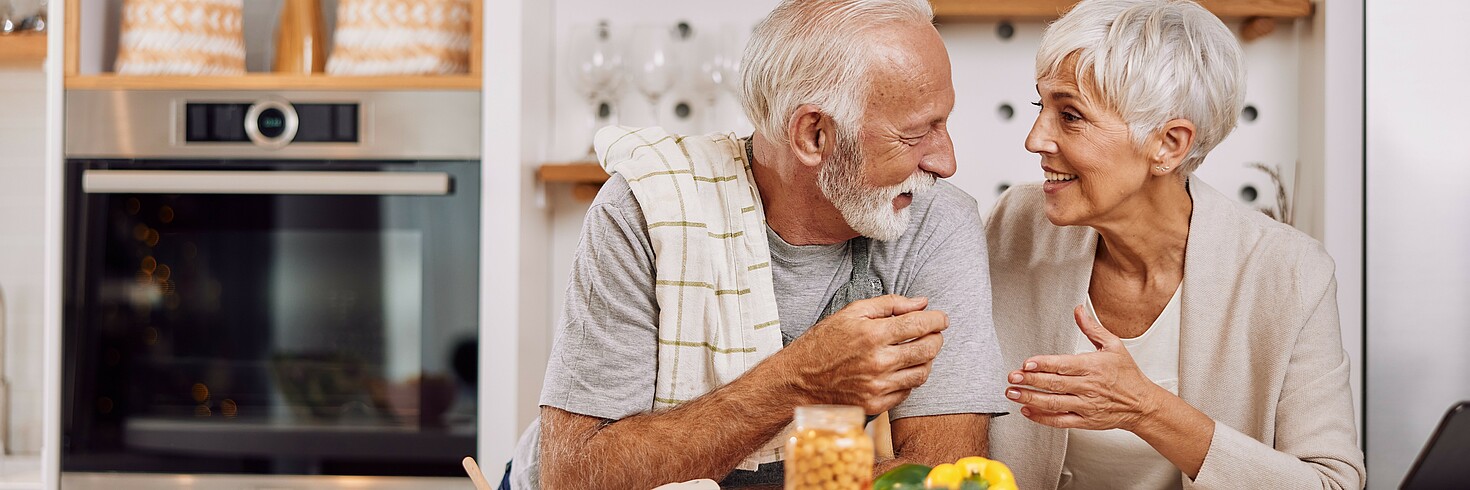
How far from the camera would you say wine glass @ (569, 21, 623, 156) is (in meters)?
2.29

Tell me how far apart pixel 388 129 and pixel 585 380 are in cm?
97

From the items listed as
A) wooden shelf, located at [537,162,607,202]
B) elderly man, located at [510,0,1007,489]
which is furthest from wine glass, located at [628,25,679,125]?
elderly man, located at [510,0,1007,489]

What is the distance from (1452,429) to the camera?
107 cm

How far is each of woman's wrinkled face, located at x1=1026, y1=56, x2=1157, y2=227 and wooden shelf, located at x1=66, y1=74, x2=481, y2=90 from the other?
110 centimetres

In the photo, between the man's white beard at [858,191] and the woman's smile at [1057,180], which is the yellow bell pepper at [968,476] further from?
the woman's smile at [1057,180]

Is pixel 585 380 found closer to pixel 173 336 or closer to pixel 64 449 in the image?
pixel 173 336

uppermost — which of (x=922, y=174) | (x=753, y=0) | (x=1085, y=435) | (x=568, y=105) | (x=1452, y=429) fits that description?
(x=753, y=0)

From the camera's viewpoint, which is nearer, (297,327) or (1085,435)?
(1085,435)

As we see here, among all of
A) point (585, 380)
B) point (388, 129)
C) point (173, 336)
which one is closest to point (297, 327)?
point (173, 336)

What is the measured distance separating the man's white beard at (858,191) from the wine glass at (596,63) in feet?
3.17

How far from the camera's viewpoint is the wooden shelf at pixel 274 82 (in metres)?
2.12

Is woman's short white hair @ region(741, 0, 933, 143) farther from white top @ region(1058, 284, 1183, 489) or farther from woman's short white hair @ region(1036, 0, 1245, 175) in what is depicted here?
white top @ region(1058, 284, 1183, 489)

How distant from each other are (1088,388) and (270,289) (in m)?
1.59

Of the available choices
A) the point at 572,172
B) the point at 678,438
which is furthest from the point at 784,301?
the point at 572,172
